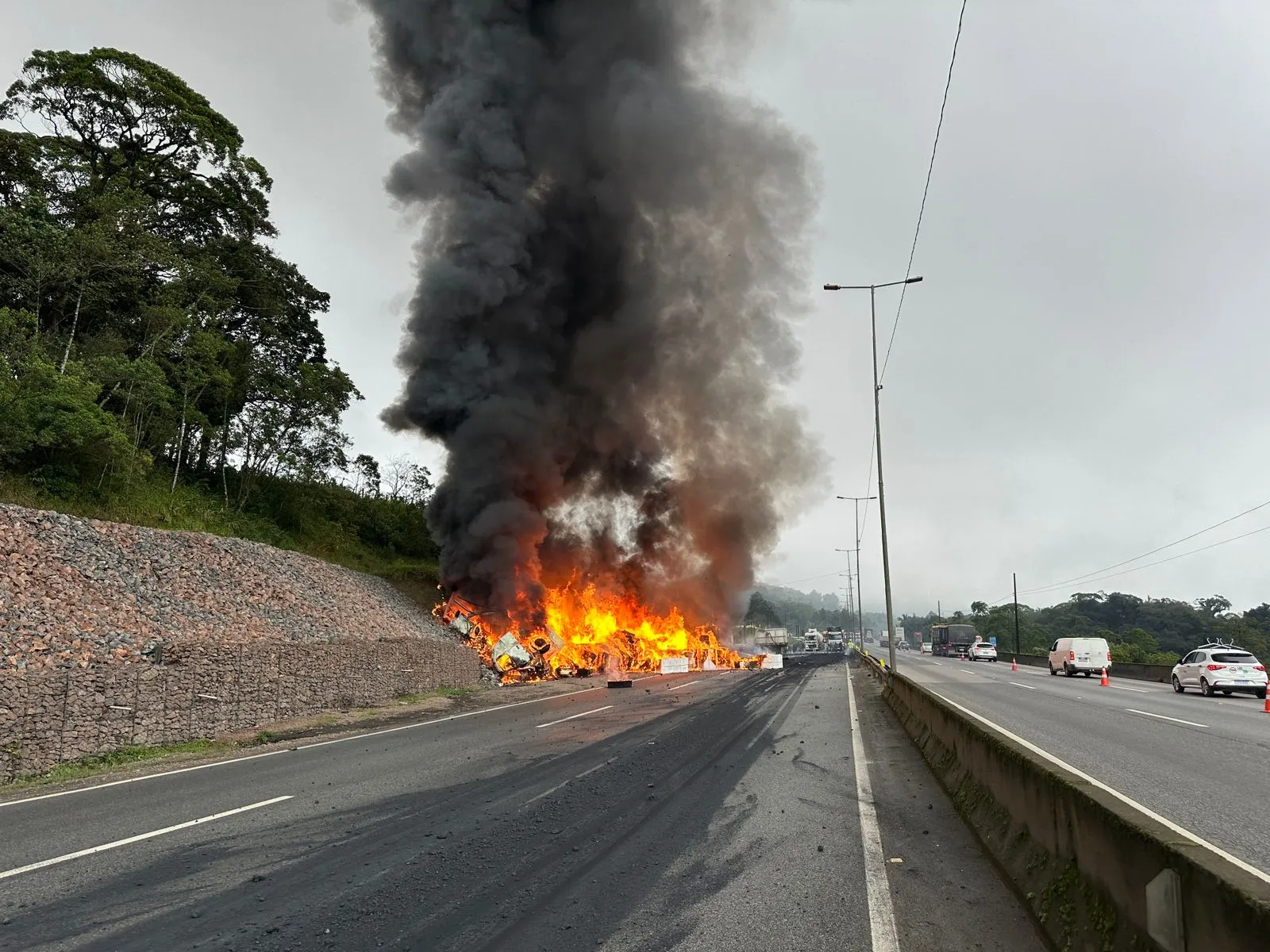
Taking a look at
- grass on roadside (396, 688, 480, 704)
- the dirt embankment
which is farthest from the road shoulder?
grass on roadside (396, 688, 480, 704)

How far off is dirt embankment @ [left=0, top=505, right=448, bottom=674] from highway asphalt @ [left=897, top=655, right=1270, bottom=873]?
14.4m

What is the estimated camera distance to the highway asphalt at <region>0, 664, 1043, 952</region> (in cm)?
402

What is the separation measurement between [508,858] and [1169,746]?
368 inches

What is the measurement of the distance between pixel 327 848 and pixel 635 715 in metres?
9.75

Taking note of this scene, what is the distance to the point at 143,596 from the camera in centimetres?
1595

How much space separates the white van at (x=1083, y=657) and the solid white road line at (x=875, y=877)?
2639cm

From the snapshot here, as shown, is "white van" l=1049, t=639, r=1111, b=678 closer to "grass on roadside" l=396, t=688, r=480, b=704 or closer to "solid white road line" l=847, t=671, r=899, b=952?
"grass on roadside" l=396, t=688, r=480, b=704

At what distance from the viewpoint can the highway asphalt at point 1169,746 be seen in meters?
6.00

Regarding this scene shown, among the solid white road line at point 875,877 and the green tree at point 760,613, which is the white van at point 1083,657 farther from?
the green tree at point 760,613

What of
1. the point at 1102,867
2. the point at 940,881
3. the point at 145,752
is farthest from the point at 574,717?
the point at 1102,867

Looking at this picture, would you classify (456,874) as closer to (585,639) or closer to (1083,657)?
(585,639)

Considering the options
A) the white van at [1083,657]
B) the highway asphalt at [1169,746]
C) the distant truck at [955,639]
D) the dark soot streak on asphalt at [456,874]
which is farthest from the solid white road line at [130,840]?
the distant truck at [955,639]

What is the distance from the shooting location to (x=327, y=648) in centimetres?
1706

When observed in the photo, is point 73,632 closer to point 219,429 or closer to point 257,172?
point 219,429
